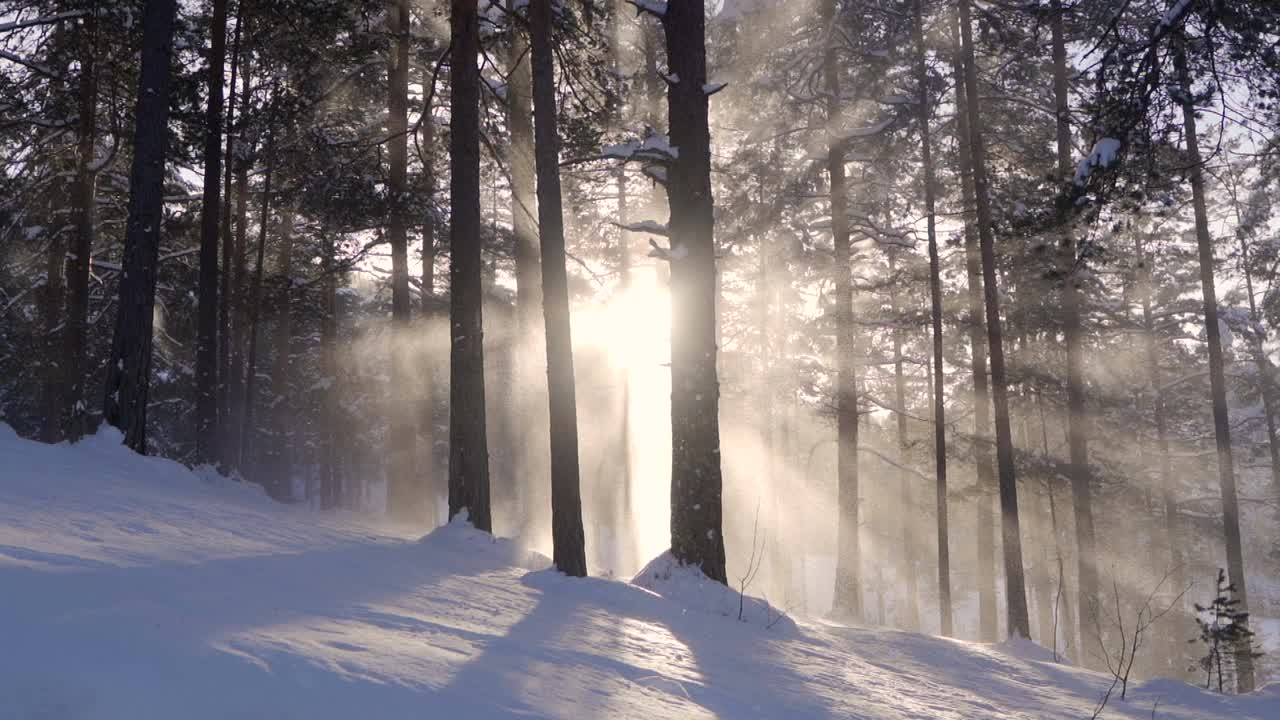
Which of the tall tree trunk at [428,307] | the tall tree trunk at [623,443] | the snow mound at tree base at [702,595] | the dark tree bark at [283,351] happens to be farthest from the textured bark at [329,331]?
the snow mound at tree base at [702,595]

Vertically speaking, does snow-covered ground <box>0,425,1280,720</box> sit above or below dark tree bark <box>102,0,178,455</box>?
below

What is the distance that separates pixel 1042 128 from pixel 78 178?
20.9 meters

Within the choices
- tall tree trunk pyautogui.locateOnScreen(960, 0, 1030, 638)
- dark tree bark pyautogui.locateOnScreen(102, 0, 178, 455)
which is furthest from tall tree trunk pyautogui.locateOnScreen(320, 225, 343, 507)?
tall tree trunk pyautogui.locateOnScreen(960, 0, 1030, 638)

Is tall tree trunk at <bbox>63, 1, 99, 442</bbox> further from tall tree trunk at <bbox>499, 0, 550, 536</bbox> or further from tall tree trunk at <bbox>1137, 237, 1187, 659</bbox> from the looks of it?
tall tree trunk at <bbox>1137, 237, 1187, 659</bbox>

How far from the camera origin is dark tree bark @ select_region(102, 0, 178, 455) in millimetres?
9438

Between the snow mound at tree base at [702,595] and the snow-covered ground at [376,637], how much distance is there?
3 cm

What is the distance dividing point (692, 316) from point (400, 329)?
9.01m

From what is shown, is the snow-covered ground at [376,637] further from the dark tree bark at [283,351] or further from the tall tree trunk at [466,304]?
the dark tree bark at [283,351]

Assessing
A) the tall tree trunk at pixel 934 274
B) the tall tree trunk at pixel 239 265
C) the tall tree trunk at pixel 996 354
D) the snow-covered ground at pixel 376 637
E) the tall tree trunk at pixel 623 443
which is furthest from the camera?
the tall tree trunk at pixel 623 443

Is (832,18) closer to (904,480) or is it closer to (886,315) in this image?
(886,315)

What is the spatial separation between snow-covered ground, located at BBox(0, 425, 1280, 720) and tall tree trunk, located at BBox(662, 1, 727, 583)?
0.59 m

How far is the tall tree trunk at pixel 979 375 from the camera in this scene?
50.9 feet

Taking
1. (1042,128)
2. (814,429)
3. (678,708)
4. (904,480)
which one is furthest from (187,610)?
(814,429)

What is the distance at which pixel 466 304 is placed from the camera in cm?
921
